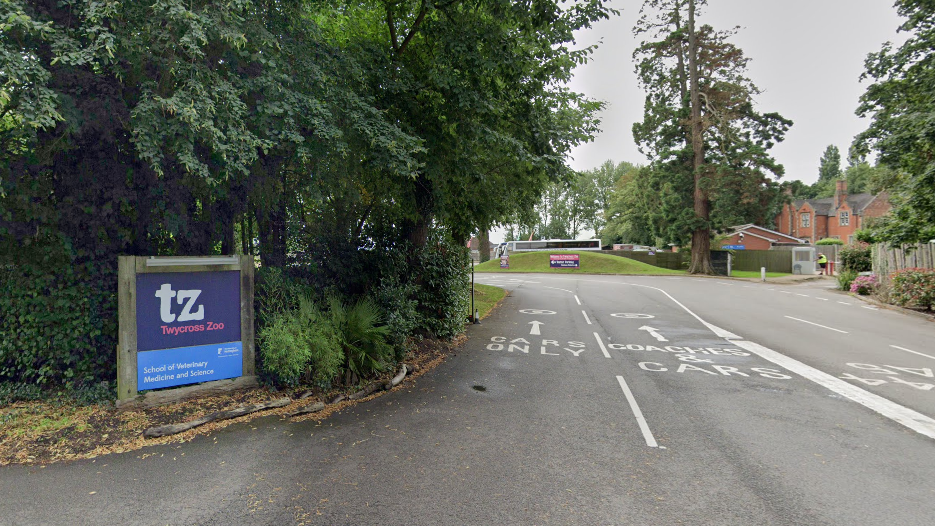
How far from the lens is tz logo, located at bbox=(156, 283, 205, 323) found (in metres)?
6.57

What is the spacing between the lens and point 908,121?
15.5 meters

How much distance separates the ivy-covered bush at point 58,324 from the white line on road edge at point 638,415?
6863 millimetres

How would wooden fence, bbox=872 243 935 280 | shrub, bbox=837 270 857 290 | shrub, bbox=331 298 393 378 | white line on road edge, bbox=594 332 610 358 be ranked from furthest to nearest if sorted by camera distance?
shrub, bbox=837 270 857 290, wooden fence, bbox=872 243 935 280, white line on road edge, bbox=594 332 610 358, shrub, bbox=331 298 393 378

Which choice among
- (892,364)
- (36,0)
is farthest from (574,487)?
(892,364)

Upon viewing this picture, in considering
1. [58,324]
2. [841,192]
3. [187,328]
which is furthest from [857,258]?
[841,192]

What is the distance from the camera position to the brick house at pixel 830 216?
62253 millimetres

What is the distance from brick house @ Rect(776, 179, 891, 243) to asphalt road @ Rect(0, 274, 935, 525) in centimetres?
6566

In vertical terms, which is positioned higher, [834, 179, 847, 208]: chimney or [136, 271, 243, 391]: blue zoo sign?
[834, 179, 847, 208]: chimney

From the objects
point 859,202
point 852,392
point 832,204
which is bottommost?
point 852,392

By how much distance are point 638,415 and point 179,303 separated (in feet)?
20.9

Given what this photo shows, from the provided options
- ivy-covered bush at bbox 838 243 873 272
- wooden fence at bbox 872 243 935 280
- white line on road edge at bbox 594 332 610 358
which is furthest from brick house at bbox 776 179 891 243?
white line on road edge at bbox 594 332 610 358

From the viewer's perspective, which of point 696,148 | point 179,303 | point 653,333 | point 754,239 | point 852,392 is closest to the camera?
point 179,303

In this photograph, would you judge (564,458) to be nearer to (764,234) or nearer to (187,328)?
(187,328)

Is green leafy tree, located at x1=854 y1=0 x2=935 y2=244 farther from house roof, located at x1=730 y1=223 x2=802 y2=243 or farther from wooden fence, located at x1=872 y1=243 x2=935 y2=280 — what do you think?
house roof, located at x1=730 y1=223 x2=802 y2=243
